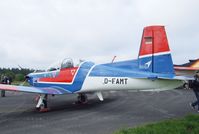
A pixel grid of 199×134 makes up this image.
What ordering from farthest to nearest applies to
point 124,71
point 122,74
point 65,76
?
point 65,76, point 124,71, point 122,74

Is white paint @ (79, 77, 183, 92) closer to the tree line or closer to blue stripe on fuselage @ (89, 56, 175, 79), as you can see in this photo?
blue stripe on fuselage @ (89, 56, 175, 79)

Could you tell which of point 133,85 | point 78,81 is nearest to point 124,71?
point 133,85

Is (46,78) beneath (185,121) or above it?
A: above

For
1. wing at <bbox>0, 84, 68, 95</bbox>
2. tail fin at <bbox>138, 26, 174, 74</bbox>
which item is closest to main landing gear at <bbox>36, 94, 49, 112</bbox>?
wing at <bbox>0, 84, 68, 95</bbox>

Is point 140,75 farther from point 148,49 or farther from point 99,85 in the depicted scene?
point 99,85

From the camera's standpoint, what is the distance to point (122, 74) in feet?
35.1

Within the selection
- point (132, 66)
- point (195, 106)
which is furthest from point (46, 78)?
point (195, 106)

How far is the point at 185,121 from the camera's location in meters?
7.54

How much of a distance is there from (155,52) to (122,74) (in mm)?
1470

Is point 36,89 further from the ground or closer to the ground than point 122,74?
closer to the ground

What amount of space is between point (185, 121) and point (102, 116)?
3.11m

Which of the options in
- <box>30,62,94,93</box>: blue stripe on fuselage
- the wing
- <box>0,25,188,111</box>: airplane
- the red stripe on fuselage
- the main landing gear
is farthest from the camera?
the red stripe on fuselage

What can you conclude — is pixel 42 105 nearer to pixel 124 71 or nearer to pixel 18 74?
pixel 124 71

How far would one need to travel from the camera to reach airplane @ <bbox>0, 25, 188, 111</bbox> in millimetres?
10070
